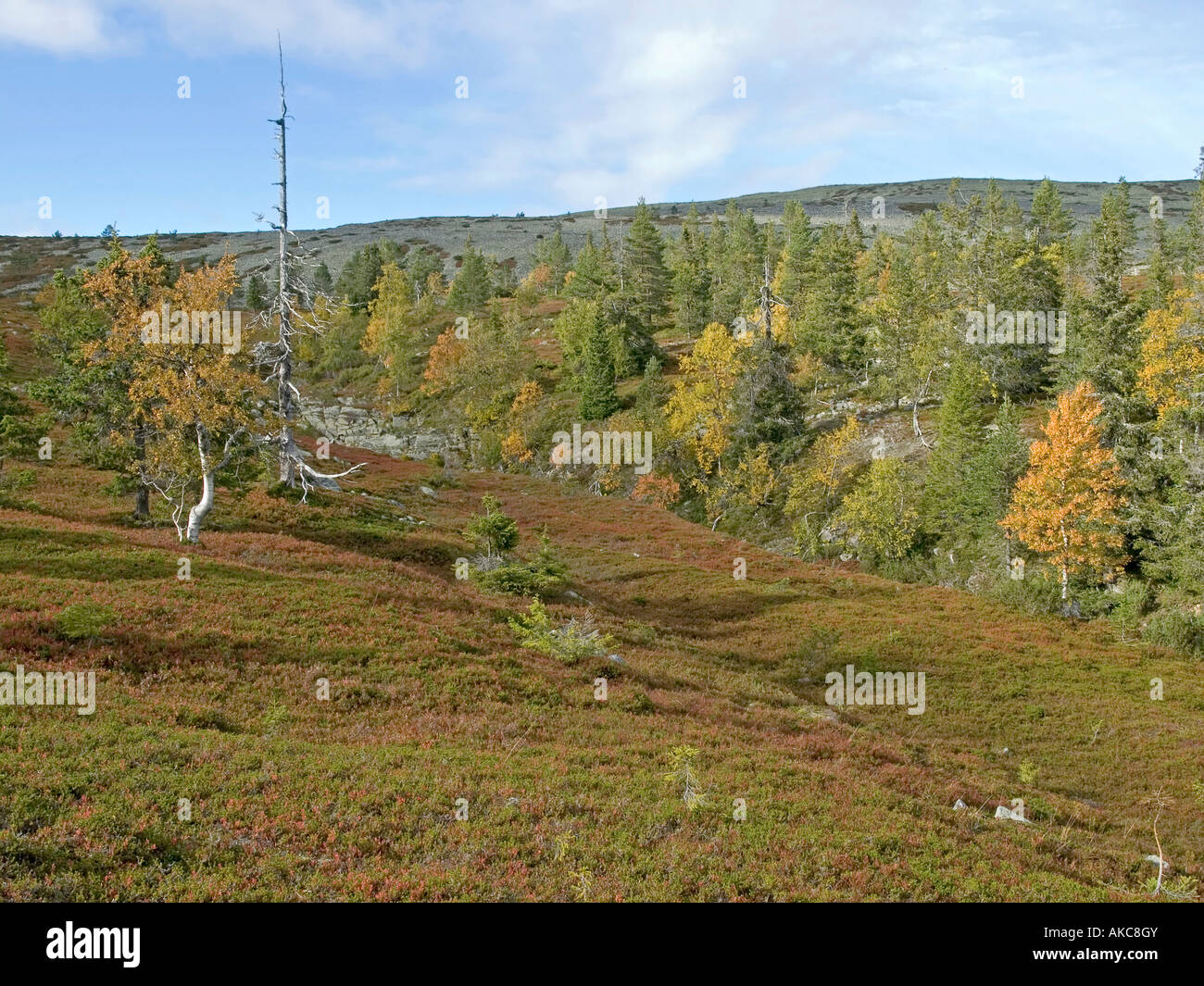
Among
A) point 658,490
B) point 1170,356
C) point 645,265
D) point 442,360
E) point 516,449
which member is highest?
point 645,265

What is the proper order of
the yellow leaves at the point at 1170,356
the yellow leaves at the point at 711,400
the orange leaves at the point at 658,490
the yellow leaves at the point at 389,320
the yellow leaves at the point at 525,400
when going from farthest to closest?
the yellow leaves at the point at 389,320 < the yellow leaves at the point at 525,400 < the orange leaves at the point at 658,490 < the yellow leaves at the point at 711,400 < the yellow leaves at the point at 1170,356

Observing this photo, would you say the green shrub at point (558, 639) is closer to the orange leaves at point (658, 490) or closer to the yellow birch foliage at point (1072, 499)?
the yellow birch foliage at point (1072, 499)

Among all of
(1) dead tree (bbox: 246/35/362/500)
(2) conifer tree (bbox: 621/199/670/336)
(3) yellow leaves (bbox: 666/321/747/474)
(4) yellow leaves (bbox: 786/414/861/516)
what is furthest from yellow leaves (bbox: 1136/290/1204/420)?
(2) conifer tree (bbox: 621/199/670/336)

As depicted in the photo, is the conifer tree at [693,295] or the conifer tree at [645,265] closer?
the conifer tree at [693,295]

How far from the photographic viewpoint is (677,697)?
63.4ft

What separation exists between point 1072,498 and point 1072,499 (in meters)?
0.09

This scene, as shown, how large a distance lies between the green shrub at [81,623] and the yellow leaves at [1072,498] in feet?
139

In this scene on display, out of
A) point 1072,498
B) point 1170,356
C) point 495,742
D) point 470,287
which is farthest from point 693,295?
point 495,742

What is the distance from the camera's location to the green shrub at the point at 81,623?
15.3 m

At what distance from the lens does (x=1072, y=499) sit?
39.7m

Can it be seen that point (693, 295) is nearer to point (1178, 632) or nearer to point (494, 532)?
point (1178, 632)

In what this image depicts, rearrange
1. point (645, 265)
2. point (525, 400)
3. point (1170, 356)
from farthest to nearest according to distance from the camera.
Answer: point (645, 265)
point (525, 400)
point (1170, 356)

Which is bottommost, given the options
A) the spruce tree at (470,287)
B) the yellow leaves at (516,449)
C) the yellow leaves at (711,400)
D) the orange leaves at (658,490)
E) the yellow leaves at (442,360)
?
the orange leaves at (658,490)

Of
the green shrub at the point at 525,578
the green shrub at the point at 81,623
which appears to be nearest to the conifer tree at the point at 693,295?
the green shrub at the point at 525,578
